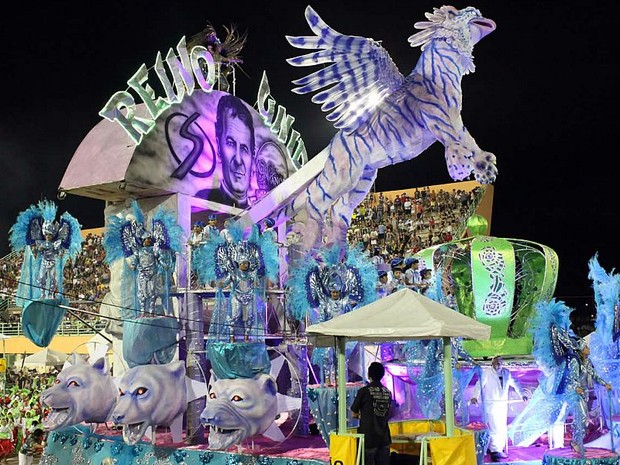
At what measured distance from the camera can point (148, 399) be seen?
32.3ft

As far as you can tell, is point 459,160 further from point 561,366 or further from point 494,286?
point 561,366

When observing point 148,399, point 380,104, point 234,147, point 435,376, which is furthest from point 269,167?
point 435,376

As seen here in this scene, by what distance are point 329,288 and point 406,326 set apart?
3.66 meters

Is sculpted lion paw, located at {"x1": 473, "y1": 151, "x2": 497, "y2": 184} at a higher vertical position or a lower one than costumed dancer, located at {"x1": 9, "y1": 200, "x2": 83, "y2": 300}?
higher

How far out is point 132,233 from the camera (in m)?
10.8

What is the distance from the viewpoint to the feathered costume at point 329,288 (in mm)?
10109

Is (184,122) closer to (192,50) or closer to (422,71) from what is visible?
(192,50)

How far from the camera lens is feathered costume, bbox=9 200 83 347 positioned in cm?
1134

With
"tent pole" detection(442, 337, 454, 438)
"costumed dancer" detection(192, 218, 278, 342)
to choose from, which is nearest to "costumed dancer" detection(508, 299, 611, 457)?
"tent pole" detection(442, 337, 454, 438)

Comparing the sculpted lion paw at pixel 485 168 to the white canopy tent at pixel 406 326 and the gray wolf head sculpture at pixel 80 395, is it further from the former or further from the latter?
the gray wolf head sculpture at pixel 80 395

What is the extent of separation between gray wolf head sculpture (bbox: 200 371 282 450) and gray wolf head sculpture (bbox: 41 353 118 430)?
2183 mm

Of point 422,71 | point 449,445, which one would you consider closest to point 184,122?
point 422,71

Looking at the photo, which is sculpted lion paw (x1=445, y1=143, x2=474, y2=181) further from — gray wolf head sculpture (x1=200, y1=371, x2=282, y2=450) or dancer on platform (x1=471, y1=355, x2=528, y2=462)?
gray wolf head sculpture (x1=200, y1=371, x2=282, y2=450)

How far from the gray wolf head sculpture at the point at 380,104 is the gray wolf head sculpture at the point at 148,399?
3.66 meters
